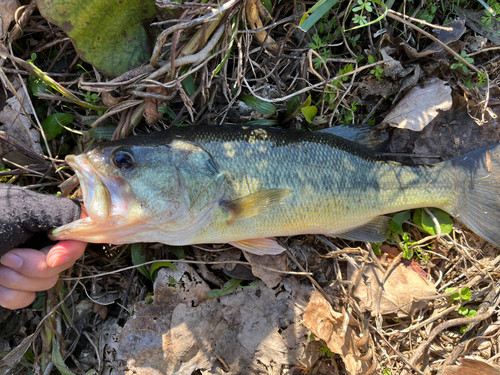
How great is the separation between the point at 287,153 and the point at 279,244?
87 centimetres

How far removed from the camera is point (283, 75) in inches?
120

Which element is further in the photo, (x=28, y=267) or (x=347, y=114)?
(x=347, y=114)

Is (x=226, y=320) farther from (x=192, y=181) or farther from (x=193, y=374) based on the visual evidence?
(x=192, y=181)

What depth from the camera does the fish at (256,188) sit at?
233 cm

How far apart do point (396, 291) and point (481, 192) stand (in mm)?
1201

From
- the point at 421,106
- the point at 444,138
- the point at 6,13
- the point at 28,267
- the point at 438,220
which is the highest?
the point at 6,13

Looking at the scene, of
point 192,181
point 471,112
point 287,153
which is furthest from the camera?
point 471,112

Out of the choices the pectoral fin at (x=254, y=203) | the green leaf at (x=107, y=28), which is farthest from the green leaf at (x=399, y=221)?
the green leaf at (x=107, y=28)

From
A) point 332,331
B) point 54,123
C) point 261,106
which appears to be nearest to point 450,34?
point 261,106

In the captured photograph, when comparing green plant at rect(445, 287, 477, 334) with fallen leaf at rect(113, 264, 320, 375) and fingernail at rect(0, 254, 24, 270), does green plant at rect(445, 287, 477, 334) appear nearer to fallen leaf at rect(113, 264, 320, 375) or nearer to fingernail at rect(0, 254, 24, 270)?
fallen leaf at rect(113, 264, 320, 375)

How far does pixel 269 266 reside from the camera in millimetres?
2941

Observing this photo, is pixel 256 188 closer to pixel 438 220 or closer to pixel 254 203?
pixel 254 203

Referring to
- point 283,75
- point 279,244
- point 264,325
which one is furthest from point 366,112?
point 264,325

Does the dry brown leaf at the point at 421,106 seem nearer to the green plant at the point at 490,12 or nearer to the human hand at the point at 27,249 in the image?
the green plant at the point at 490,12
